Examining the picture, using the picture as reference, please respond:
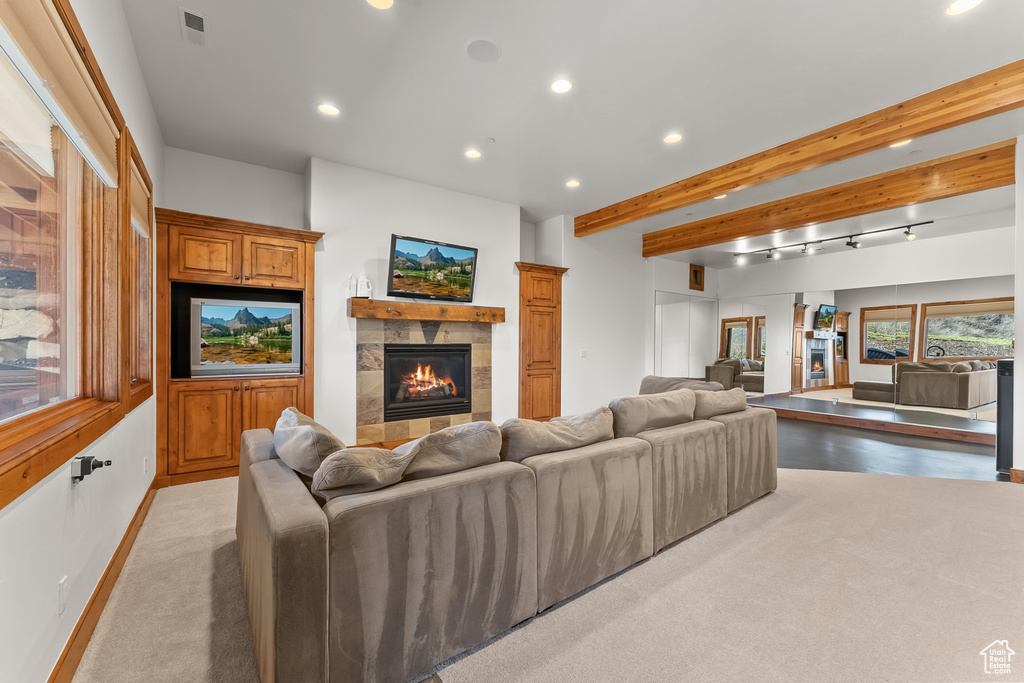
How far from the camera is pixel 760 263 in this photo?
7941 millimetres

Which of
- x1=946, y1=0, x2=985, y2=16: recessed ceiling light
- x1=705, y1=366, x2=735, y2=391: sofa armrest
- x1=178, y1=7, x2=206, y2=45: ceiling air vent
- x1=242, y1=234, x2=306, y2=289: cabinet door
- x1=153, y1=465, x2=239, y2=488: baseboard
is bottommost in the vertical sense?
x1=153, y1=465, x2=239, y2=488: baseboard

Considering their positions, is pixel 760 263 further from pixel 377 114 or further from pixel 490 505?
pixel 490 505

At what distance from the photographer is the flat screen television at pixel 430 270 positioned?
15.1 ft

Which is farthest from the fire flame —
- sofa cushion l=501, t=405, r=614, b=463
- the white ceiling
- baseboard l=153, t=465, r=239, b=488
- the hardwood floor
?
the hardwood floor

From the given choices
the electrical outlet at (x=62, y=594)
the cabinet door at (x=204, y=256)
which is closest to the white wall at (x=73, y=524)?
the electrical outlet at (x=62, y=594)

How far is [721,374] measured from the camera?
8.11 meters

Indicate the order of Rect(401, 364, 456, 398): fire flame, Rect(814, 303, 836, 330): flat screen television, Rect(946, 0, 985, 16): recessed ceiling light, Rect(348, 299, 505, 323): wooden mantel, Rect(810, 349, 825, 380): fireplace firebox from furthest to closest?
Rect(810, 349, 825, 380): fireplace firebox
Rect(814, 303, 836, 330): flat screen television
Rect(401, 364, 456, 398): fire flame
Rect(348, 299, 505, 323): wooden mantel
Rect(946, 0, 985, 16): recessed ceiling light

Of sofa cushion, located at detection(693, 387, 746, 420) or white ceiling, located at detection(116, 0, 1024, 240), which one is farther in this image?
sofa cushion, located at detection(693, 387, 746, 420)

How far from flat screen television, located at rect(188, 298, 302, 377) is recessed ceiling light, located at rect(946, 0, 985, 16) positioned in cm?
491

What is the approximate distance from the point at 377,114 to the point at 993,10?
3.72 meters

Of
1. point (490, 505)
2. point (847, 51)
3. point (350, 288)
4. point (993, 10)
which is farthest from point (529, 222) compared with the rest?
point (490, 505)

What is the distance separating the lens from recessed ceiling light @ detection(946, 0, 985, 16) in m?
2.22

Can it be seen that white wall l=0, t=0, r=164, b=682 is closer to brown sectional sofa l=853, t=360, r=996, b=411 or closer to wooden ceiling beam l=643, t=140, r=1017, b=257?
wooden ceiling beam l=643, t=140, r=1017, b=257

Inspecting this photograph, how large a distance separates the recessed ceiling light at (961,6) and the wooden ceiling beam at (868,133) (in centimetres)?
93
